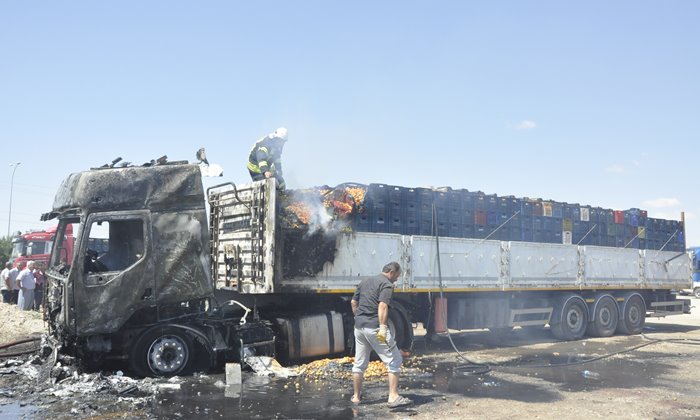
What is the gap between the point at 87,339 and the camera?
8.20 metres

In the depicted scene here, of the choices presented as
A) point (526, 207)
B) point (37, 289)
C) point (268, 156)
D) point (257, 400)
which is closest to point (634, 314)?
point (526, 207)

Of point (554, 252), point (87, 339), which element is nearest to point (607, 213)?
point (554, 252)

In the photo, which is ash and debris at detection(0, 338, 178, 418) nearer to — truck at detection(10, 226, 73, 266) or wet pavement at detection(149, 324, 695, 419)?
wet pavement at detection(149, 324, 695, 419)

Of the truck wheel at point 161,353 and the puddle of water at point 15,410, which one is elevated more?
the truck wheel at point 161,353

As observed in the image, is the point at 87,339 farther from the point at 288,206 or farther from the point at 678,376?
the point at 678,376

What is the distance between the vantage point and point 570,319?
1448 centimetres

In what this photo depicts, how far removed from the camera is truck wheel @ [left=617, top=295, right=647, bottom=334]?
618 inches

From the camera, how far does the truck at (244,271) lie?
27.2 ft

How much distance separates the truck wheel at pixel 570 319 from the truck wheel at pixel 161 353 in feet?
30.0

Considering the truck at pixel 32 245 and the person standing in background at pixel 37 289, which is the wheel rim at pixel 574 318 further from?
the truck at pixel 32 245

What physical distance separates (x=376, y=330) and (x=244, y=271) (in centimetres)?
340

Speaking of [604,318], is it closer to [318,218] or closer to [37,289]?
[318,218]

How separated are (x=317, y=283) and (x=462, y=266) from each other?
11.3 feet

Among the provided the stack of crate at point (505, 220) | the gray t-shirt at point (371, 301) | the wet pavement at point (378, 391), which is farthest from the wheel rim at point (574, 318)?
the gray t-shirt at point (371, 301)
